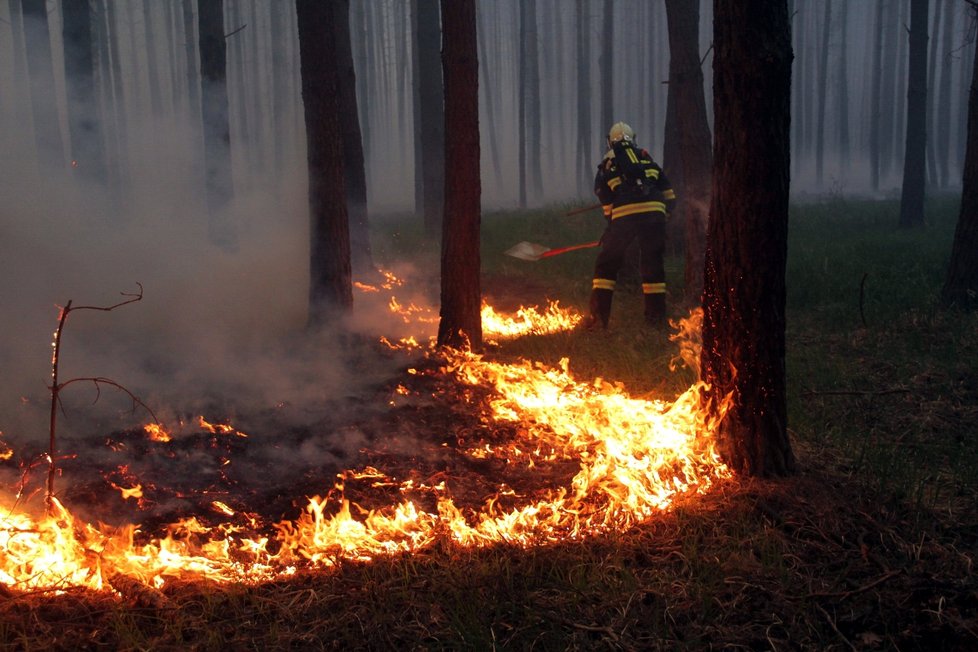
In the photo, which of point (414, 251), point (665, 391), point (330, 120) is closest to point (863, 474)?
point (665, 391)

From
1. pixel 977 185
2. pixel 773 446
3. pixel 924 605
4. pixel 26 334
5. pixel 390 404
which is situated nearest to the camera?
pixel 924 605

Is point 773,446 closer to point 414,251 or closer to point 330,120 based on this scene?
point 330,120

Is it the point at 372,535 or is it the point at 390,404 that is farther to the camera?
the point at 390,404

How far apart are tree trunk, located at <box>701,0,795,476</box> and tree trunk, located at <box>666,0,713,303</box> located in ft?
13.7

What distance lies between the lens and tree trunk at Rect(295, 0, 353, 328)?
7.76 meters

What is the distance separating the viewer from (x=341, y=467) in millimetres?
4598

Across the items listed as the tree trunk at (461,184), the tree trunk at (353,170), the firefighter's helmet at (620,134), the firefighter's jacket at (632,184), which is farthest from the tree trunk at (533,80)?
the tree trunk at (461,184)

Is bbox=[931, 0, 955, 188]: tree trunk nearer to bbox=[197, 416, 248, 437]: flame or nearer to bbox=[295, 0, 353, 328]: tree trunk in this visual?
bbox=[295, 0, 353, 328]: tree trunk

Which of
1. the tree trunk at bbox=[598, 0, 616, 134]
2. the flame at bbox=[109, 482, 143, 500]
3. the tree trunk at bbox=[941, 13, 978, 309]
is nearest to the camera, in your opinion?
the flame at bbox=[109, 482, 143, 500]

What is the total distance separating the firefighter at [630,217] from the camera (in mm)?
8219

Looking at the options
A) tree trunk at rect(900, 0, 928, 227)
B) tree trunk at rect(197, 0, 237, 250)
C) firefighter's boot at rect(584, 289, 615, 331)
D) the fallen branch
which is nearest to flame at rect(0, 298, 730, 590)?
the fallen branch

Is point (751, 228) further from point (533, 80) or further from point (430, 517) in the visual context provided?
point (533, 80)

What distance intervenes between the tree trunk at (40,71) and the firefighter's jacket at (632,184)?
764 cm

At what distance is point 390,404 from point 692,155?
485 centimetres
